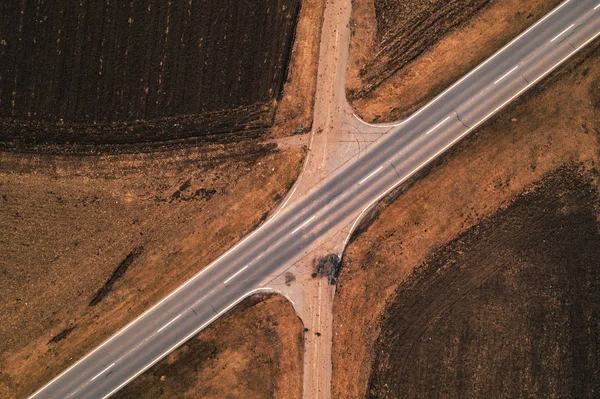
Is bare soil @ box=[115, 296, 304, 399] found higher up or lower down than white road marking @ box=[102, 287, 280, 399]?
lower down

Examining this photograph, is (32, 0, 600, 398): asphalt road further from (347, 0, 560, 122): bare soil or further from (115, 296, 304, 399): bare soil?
(347, 0, 560, 122): bare soil

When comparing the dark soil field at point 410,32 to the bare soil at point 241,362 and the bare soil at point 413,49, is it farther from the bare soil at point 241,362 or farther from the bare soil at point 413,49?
the bare soil at point 241,362

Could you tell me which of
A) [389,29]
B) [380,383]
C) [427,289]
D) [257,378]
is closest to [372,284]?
[427,289]

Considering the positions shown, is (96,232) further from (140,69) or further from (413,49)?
(413,49)

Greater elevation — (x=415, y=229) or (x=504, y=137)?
(x=504, y=137)

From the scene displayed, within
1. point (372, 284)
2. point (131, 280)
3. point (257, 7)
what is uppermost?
point (257, 7)

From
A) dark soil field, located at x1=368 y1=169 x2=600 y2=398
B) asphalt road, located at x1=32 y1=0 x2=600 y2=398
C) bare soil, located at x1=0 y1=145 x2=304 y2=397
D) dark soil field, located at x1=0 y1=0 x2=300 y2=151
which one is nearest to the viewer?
dark soil field, located at x1=0 y1=0 x2=300 y2=151

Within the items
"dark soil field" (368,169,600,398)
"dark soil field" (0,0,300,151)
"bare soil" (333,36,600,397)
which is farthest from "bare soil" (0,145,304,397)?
"dark soil field" (368,169,600,398)

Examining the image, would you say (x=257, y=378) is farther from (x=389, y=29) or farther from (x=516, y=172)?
(x=389, y=29)
